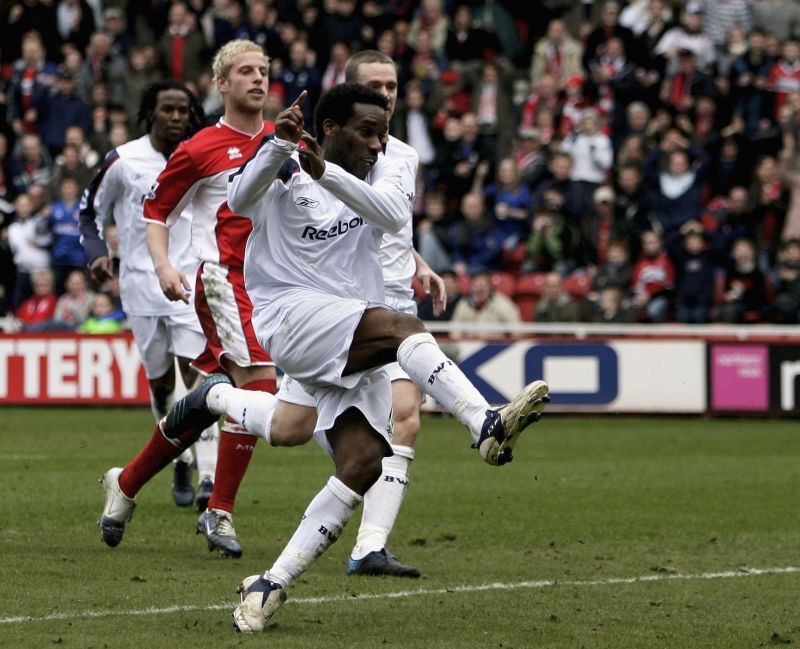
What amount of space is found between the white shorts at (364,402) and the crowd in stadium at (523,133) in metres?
12.6

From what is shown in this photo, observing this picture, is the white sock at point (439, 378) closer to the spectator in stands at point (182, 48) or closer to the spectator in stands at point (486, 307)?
the spectator in stands at point (486, 307)

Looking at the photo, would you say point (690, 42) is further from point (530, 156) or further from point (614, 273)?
point (614, 273)

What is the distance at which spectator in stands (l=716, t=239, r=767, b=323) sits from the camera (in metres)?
19.2

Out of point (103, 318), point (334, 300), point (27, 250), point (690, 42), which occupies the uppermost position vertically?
point (334, 300)

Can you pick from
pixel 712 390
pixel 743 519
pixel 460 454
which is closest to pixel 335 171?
pixel 743 519

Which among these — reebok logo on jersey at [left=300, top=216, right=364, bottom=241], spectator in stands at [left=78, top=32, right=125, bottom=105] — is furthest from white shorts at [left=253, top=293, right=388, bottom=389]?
Answer: spectator in stands at [left=78, top=32, right=125, bottom=105]

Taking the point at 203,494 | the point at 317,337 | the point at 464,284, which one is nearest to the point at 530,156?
the point at 464,284

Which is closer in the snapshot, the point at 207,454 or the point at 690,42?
the point at 207,454

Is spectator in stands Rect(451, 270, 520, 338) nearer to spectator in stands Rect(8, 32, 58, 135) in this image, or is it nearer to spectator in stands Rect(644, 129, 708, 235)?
spectator in stands Rect(644, 129, 708, 235)

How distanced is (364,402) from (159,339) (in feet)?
12.9

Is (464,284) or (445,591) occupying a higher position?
(445,591)

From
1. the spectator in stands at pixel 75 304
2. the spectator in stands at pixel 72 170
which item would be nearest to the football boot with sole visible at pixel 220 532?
the spectator in stands at pixel 75 304

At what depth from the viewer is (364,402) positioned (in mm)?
6711

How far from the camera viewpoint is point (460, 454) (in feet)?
47.8
